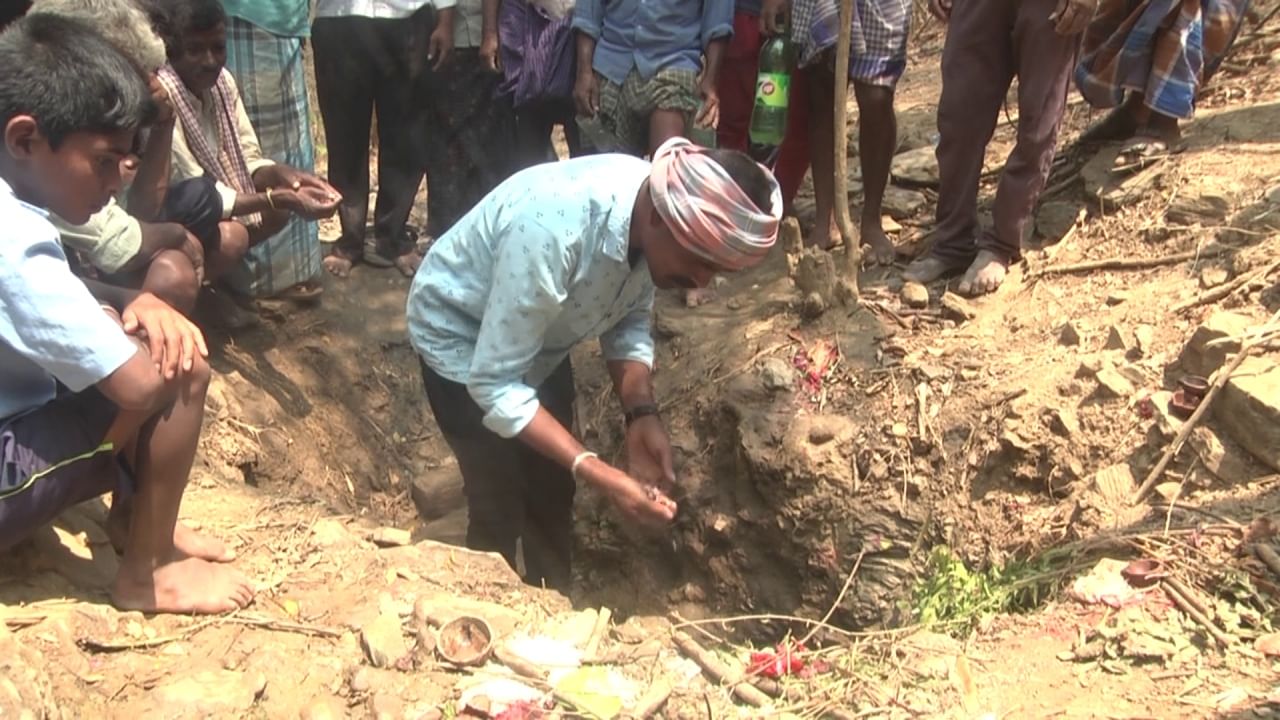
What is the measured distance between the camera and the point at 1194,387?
10.0ft

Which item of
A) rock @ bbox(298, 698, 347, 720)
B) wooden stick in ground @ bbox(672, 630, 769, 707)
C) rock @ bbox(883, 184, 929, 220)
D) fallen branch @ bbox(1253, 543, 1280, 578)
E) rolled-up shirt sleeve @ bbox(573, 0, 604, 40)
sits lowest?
wooden stick in ground @ bbox(672, 630, 769, 707)

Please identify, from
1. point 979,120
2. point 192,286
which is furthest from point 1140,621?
point 192,286

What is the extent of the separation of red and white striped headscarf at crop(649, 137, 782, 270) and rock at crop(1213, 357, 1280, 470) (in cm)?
152

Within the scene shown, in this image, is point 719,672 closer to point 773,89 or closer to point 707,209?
point 707,209

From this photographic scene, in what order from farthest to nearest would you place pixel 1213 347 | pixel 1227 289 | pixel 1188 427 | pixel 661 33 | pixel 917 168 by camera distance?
1. pixel 917 168
2. pixel 661 33
3. pixel 1227 289
4. pixel 1213 347
5. pixel 1188 427

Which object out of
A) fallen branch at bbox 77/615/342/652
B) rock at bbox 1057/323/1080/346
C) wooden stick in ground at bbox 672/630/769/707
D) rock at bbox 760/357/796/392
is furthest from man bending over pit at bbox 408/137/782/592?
rock at bbox 1057/323/1080/346

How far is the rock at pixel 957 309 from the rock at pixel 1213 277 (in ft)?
2.53

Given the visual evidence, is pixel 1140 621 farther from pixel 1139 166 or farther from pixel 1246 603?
pixel 1139 166

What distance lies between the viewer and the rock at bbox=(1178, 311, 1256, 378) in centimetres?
309

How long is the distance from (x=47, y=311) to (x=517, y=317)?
97 cm

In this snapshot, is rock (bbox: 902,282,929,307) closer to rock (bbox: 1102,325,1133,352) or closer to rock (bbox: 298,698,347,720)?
rock (bbox: 1102,325,1133,352)

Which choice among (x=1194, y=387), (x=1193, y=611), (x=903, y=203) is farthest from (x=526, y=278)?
Result: (x=903, y=203)

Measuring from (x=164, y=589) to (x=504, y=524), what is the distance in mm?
A: 1218

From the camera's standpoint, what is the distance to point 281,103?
167 inches
